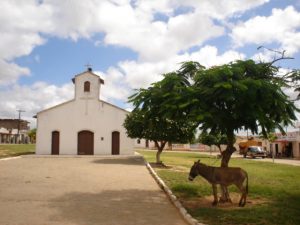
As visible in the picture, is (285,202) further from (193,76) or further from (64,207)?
(64,207)

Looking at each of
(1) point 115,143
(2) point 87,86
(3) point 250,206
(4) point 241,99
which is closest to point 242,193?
(3) point 250,206

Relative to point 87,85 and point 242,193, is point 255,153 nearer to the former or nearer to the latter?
point 87,85

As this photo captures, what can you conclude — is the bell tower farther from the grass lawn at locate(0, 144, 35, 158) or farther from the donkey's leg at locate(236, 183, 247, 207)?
the donkey's leg at locate(236, 183, 247, 207)

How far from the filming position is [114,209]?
33.5 ft

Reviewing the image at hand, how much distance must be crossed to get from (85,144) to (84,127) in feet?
5.37

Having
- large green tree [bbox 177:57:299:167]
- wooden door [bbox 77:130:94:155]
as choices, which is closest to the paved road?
large green tree [bbox 177:57:299:167]

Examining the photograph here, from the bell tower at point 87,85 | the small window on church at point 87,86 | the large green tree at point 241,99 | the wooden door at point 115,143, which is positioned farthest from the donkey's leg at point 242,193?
the small window on church at point 87,86

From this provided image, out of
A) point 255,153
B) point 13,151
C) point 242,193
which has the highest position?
point 13,151

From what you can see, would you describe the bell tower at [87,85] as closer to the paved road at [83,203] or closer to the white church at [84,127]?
the white church at [84,127]

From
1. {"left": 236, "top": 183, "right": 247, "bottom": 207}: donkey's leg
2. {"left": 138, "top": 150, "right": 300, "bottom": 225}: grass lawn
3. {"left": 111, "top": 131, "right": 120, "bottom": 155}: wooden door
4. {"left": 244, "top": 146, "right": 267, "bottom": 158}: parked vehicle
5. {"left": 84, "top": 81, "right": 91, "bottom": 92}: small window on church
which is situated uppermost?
{"left": 84, "top": 81, "right": 91, "bottom": 92}: small window on church

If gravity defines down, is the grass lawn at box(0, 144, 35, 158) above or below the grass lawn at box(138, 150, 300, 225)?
above

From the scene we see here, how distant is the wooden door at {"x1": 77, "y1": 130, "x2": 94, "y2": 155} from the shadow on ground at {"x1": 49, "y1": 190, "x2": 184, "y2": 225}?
84.2 ft

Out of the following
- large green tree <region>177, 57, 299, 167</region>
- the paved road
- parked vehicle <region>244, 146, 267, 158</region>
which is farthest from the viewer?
parked vehicle <region>244, 146, 267, 158</region>

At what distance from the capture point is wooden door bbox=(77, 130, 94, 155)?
126 ft
